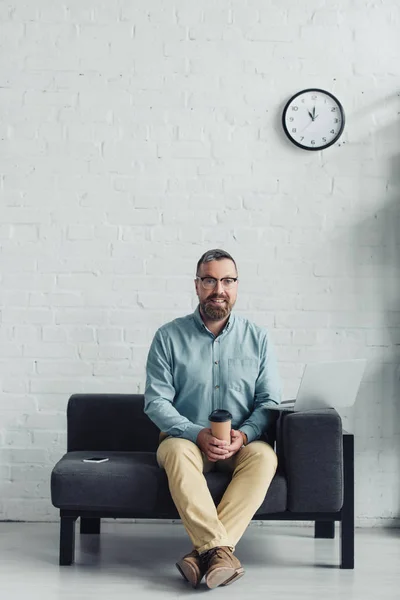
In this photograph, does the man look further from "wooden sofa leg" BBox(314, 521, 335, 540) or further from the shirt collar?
"wooden sofa leg" BBox(314, 521, 335, 540)

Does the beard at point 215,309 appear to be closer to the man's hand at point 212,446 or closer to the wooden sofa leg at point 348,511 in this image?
the man's hand at point 212,446

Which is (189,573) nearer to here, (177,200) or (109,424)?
(109,424)

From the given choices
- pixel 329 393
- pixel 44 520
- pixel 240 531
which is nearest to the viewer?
pixel 240 531

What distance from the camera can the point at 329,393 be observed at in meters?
3.41

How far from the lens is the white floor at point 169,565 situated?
2.95 meters

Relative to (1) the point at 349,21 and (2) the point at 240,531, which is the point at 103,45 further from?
(2) the point at 240,531

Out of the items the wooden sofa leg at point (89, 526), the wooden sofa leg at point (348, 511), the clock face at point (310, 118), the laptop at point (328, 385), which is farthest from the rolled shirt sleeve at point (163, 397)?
the clock face at point (310, 118)

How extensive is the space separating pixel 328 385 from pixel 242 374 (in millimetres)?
387

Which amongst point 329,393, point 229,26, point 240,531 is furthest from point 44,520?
point 229,26

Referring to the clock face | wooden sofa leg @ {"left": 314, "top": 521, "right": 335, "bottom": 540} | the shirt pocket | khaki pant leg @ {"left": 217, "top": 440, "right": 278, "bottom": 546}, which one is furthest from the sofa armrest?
the clock face

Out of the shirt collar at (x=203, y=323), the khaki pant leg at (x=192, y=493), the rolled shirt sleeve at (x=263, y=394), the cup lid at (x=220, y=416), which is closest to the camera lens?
the khaki pant leg at (x=192, y=493)

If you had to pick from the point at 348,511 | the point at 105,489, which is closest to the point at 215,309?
the point at 105,489

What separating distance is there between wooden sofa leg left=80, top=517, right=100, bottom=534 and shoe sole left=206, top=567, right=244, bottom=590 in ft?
3.55

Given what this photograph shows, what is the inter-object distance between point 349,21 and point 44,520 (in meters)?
3.04
